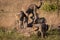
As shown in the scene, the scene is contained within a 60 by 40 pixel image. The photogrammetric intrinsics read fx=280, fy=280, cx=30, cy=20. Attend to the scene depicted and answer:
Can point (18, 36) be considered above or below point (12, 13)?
below

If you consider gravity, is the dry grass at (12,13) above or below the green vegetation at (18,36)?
above

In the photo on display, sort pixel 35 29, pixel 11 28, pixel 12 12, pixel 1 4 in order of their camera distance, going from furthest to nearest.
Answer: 1. pixel 1 4
2. pixel 12 12
3. pixel 11 28
4. pixel 35 29

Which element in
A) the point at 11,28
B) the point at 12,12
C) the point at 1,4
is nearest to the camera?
the point at 11,28

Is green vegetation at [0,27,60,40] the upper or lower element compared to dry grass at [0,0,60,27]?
lower

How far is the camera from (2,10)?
10.5 metres

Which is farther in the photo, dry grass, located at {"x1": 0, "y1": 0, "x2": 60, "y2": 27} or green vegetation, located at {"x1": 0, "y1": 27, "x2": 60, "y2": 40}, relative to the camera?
dry grass, located at {"x1": 0, "y1": 0, "x2": 60, "y2": 27}

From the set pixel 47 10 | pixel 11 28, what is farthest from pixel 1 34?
pixel 47 10

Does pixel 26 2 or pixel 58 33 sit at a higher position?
pixel 26 2

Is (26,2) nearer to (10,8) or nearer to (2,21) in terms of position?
(10,8)

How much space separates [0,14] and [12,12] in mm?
446

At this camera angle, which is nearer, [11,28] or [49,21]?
[11,28]

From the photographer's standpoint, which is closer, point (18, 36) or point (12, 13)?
point (18, 36)

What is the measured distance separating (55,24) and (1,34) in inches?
78.4

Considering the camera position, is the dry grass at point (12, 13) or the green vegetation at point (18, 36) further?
the dry grass at point (12, 13)
